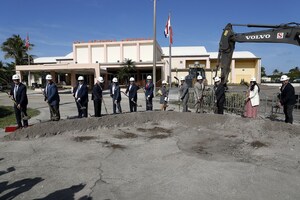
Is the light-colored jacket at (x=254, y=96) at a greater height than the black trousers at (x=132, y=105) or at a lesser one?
greater

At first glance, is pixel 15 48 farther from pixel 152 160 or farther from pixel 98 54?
pixel 152 160

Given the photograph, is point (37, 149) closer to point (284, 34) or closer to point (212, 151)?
point (212, 151)

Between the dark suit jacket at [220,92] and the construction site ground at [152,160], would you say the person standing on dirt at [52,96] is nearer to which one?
the construction site ground at [152,160]

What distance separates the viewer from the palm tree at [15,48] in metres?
44.4

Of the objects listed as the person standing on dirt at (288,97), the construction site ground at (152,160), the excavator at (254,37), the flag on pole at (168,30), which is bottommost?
the construction site ground at (152,160)

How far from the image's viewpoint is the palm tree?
146 feet

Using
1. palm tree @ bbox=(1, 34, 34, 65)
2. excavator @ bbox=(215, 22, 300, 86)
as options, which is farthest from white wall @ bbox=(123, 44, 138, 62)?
excavator @ bbox=(215, 22, 300, 86)

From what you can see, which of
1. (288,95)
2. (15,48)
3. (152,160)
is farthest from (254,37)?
(15,48)

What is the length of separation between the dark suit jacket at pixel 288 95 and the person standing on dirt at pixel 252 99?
0.95 m

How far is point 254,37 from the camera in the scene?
11281mm

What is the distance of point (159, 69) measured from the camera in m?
39.1

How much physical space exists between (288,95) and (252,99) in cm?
130

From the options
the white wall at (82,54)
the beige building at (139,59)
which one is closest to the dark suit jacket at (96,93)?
the beige building at (139,59)

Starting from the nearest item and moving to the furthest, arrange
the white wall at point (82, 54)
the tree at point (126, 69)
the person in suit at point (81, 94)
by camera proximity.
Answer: the person in suit at point (81, 94) → the tree at point (126, 69) → the white wall at point (82, 54)
